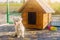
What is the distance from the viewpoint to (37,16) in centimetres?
343

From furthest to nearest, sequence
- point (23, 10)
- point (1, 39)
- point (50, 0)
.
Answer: point (50, 0), point (23, 10), point (1, 39)

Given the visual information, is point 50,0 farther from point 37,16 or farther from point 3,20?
point 3,20

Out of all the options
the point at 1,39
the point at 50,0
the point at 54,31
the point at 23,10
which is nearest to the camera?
the point at 1,39

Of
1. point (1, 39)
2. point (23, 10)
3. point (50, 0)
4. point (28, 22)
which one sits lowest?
point (1, 39)

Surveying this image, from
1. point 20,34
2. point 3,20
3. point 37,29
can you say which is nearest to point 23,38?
point 20,34

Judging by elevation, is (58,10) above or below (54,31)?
above

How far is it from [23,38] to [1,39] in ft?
1.14

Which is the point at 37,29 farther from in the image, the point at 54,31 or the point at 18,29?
the point at 18,29

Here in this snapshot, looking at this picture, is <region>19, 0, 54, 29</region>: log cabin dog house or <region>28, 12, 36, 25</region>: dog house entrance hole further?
<region>28, 12, 36, 25</region>: dog house entrance hole

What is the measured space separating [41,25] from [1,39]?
3.43 ft

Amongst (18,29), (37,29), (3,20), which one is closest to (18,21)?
(18,29)

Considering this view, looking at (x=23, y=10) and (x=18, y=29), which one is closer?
(x=18, y=29)

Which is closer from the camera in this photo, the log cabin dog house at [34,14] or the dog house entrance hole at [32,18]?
the log cabin dog house at [34,14]

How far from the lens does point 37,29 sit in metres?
3.40
